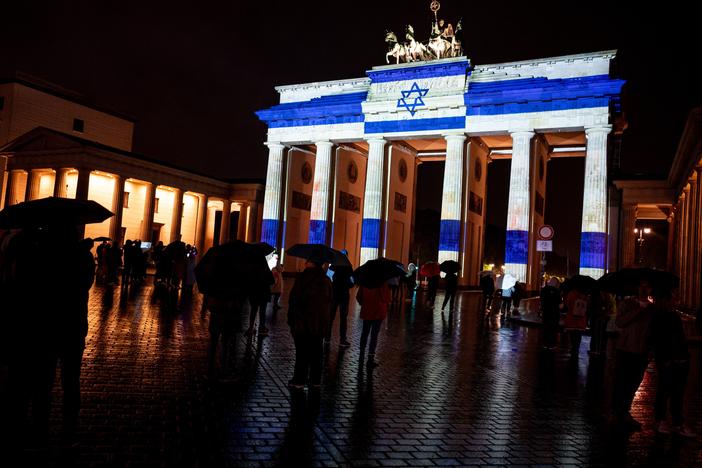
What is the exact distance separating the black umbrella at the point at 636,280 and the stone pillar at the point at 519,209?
92.9ft

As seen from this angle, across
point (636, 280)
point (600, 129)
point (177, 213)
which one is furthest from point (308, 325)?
point (177, 213)

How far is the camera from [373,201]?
4366 cm

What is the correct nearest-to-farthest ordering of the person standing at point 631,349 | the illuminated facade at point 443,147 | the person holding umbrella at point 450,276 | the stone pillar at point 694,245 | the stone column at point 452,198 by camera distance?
the person standing at point 631,349 < the person holding umbrella at point 450,276 < the stone pillar at point 694,245 < the illuminated facade at point 443,147 < the stone column at point 452,198

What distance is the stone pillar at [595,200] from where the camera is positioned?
35.8 m

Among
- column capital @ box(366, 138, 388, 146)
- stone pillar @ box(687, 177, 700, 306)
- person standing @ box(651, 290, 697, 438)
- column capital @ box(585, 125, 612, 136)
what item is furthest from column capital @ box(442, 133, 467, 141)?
person standing @ box(651, 290, 697, 438)

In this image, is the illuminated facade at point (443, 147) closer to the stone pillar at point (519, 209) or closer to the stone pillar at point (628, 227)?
the stone pillar at point (519, 209)

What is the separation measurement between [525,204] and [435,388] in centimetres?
3127

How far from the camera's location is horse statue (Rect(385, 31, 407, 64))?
44.6 m

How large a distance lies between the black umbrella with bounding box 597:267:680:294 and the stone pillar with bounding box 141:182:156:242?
42881mm

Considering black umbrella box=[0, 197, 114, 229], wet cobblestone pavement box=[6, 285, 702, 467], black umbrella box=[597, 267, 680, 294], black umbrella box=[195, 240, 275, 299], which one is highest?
black umbrella box=[0, 197, 114, 229]

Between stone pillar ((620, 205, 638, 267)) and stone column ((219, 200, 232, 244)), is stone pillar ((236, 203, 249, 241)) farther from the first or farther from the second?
stone pillar ((620, 205, 638, 267))

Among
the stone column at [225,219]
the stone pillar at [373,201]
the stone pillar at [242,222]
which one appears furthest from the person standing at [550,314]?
the stone column at [225,219]

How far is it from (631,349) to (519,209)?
105ft

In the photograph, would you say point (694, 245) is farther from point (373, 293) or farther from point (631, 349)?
point (631, 349)
